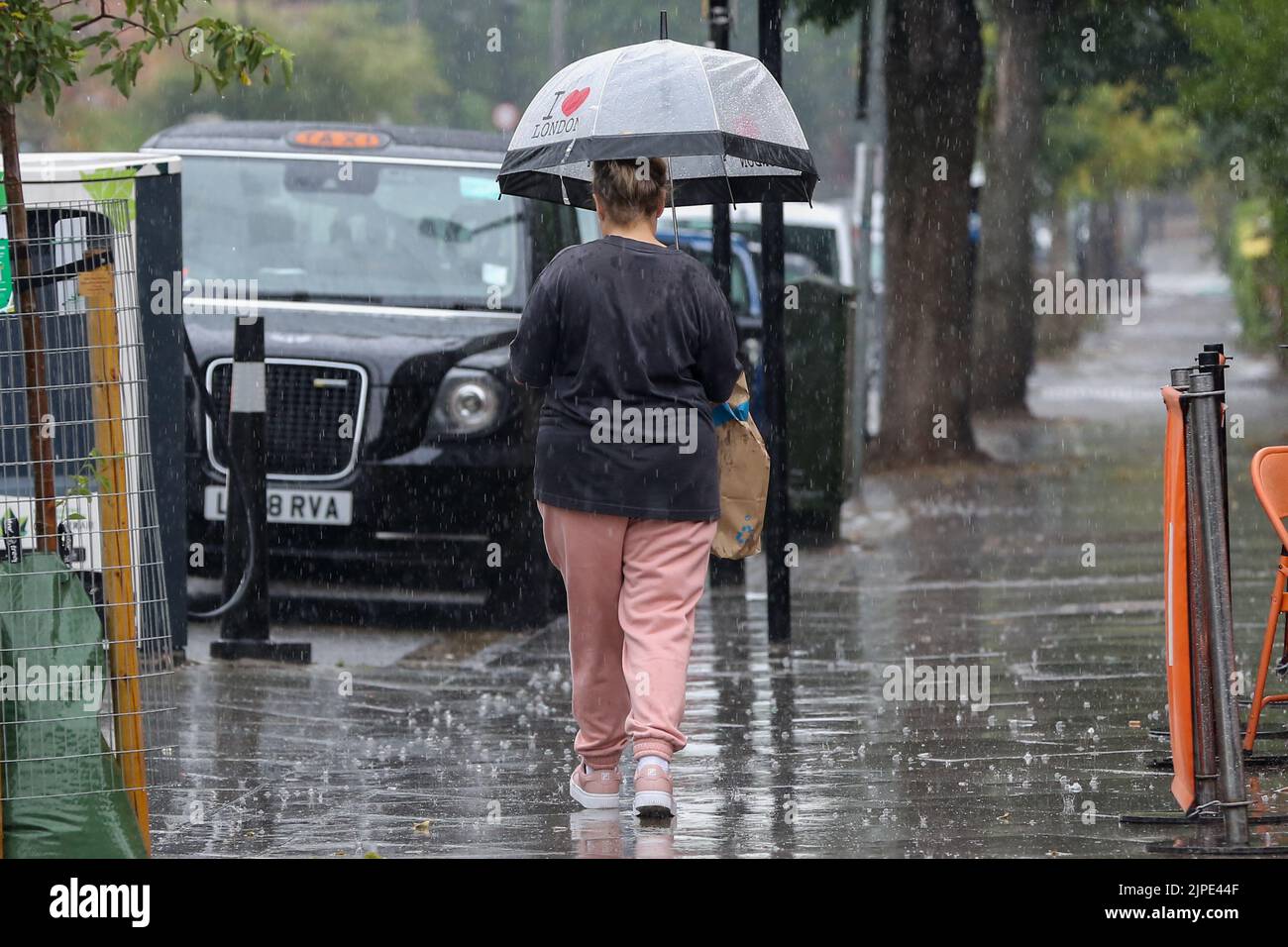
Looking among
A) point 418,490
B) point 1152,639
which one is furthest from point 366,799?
point 1152,639

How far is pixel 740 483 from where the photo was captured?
5750 millimetres

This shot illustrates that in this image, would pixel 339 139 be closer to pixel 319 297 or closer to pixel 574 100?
pixel 319 297

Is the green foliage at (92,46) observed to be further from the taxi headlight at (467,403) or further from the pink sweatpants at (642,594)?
the taxi headlight at (467,403)

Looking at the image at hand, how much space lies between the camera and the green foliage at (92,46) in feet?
15.1

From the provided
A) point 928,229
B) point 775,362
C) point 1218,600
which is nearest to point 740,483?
point 1218,600

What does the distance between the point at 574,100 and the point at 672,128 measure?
33 centimetres

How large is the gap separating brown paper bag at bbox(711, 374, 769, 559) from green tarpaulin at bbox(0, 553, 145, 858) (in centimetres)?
189

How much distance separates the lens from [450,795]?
5.96 m

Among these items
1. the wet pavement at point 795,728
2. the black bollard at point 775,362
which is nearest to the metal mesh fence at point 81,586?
the wet pavement at point 795,728

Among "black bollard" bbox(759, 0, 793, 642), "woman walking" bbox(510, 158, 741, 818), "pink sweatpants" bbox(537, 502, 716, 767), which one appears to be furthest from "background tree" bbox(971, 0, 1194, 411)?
"pink sweatpants" bbox(537, 502, 716, 767)

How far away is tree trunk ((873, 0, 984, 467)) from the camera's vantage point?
17641 mm

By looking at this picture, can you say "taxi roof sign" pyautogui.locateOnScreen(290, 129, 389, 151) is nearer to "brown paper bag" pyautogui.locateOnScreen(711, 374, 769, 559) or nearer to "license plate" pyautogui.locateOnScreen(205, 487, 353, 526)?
"license plate" pyautogui.locateOnScreen(205, 487, 353, 526)

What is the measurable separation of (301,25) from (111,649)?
43.7m
